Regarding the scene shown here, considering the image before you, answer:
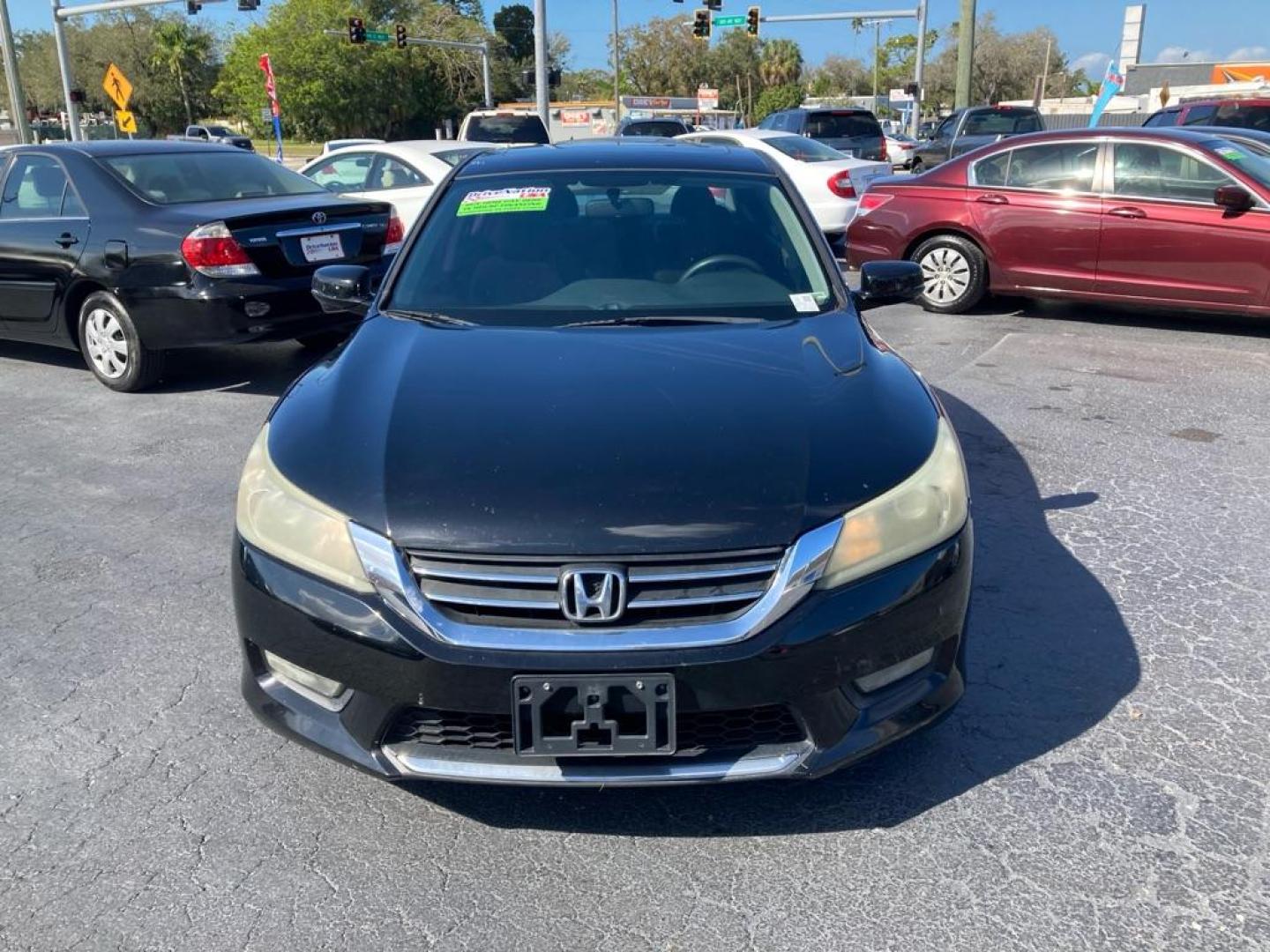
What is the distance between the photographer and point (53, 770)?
300cm

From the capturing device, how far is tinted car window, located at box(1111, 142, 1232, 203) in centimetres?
806

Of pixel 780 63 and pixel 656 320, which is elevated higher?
pixel 780 63

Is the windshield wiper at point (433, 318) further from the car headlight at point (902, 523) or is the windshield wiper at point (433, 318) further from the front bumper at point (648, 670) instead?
the car headlight at point (902, 523)

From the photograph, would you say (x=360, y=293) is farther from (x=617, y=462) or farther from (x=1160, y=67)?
(x=1160, y=67)

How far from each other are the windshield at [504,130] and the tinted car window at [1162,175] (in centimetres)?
1289

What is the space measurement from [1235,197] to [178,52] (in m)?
70.5

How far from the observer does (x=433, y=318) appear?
3.58m

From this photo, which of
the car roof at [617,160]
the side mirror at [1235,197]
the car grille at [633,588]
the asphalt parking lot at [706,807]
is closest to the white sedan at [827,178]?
the side mirror at [1235,197]

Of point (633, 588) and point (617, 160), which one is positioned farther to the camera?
point (617, 160)

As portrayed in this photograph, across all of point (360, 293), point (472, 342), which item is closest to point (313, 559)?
point (472, 342)

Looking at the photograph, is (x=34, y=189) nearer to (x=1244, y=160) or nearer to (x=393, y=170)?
(x=393, y=170)

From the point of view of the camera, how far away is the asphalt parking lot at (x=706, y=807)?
242 centimetres

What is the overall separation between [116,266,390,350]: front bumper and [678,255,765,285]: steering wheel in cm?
362

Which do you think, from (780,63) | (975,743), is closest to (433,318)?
(975,743)
